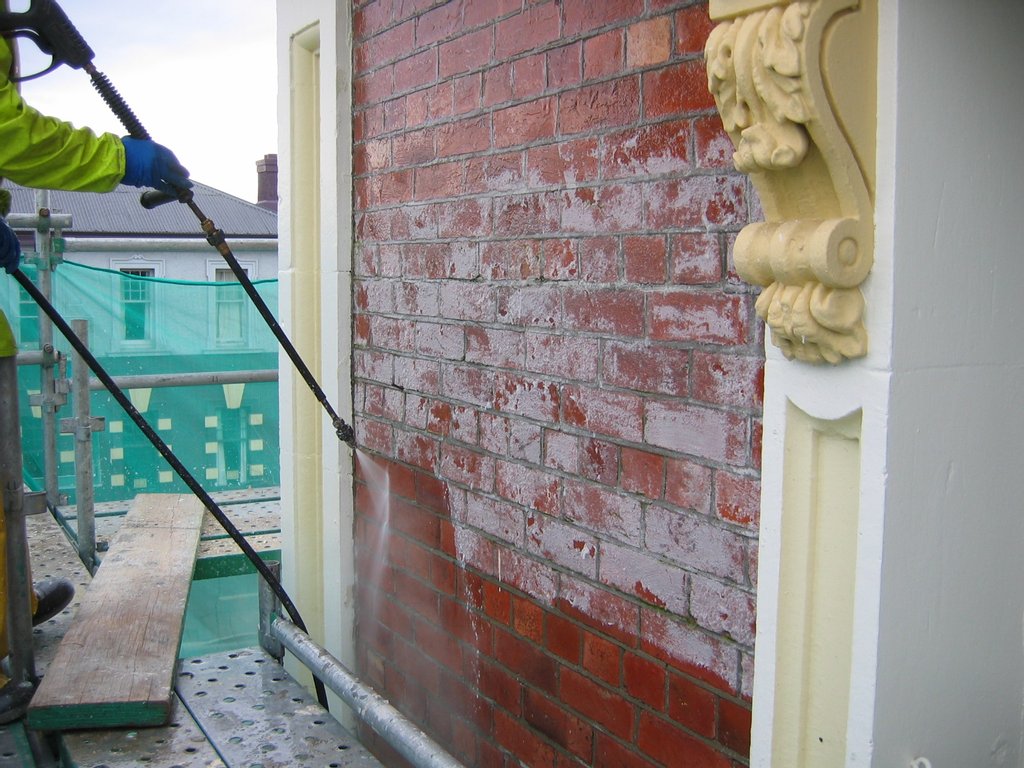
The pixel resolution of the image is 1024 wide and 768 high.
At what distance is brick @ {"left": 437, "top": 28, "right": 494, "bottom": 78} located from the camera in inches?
101

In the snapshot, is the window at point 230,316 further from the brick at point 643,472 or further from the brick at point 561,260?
the brick at point 643,472

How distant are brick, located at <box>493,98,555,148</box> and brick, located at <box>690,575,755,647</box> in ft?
3.54

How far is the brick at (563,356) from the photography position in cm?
226

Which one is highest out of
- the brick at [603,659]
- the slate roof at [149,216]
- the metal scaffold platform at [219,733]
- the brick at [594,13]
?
the slate roof at [149,216]

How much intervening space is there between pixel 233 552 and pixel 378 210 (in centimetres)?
228

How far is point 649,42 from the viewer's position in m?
2.03

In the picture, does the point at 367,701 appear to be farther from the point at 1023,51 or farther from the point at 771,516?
the point at 1023,51

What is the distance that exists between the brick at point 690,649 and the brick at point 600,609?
0.04m

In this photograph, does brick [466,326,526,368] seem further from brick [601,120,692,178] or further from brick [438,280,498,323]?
brick [601,120,692,178]

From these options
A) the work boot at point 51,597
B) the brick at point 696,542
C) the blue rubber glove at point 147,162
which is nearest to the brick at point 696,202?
the brick at point 696,542

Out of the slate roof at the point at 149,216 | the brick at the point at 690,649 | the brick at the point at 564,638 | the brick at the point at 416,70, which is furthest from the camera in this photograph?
the slate roof at the point at 149,216

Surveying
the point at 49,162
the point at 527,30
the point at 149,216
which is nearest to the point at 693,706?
the point at 527,30

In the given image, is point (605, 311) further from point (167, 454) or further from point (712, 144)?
point (167, 454)

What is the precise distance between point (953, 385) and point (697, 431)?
1.91 ft
